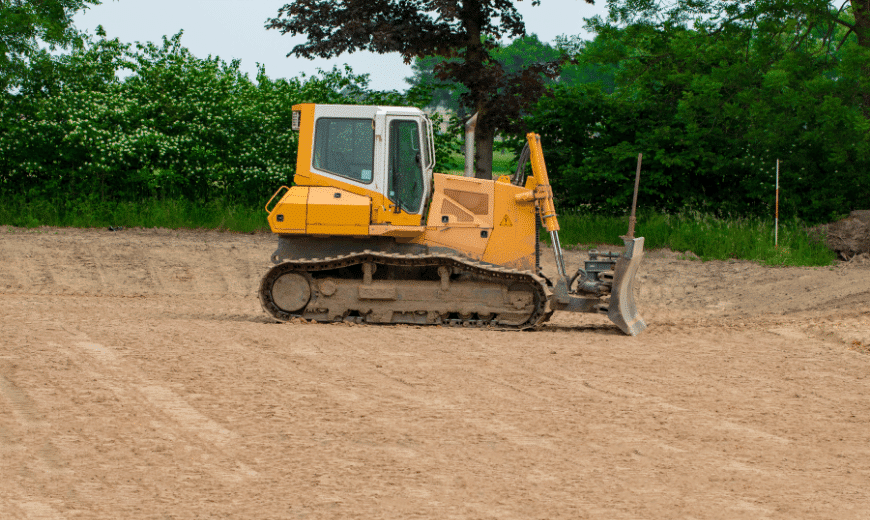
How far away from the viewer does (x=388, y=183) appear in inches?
420

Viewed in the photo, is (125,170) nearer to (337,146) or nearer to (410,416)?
(337,146)

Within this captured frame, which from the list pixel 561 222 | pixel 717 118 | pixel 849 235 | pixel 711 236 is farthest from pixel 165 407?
pixel 717 118

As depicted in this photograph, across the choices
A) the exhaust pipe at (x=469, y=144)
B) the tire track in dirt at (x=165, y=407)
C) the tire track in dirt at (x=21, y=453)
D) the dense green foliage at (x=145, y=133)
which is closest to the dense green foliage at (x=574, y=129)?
the dense green foliage at (x=145, y=133)

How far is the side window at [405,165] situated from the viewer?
10648 millimetres

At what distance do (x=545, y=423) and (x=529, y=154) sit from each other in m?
5.38

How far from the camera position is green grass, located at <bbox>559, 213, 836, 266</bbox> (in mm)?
17562

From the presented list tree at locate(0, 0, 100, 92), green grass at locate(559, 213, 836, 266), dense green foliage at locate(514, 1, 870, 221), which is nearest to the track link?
green grass at locate(559, 213, 836, 266)

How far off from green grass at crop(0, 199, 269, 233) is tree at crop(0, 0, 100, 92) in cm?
320

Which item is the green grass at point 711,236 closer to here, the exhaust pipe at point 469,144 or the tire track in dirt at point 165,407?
the exhaust pipe at point 469,144

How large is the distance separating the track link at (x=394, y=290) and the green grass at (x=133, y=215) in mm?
9162

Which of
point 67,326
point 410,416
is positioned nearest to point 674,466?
point 410,416

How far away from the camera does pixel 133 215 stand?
1961cm

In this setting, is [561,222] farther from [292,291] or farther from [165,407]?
[165,407]

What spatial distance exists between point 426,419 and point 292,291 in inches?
182
